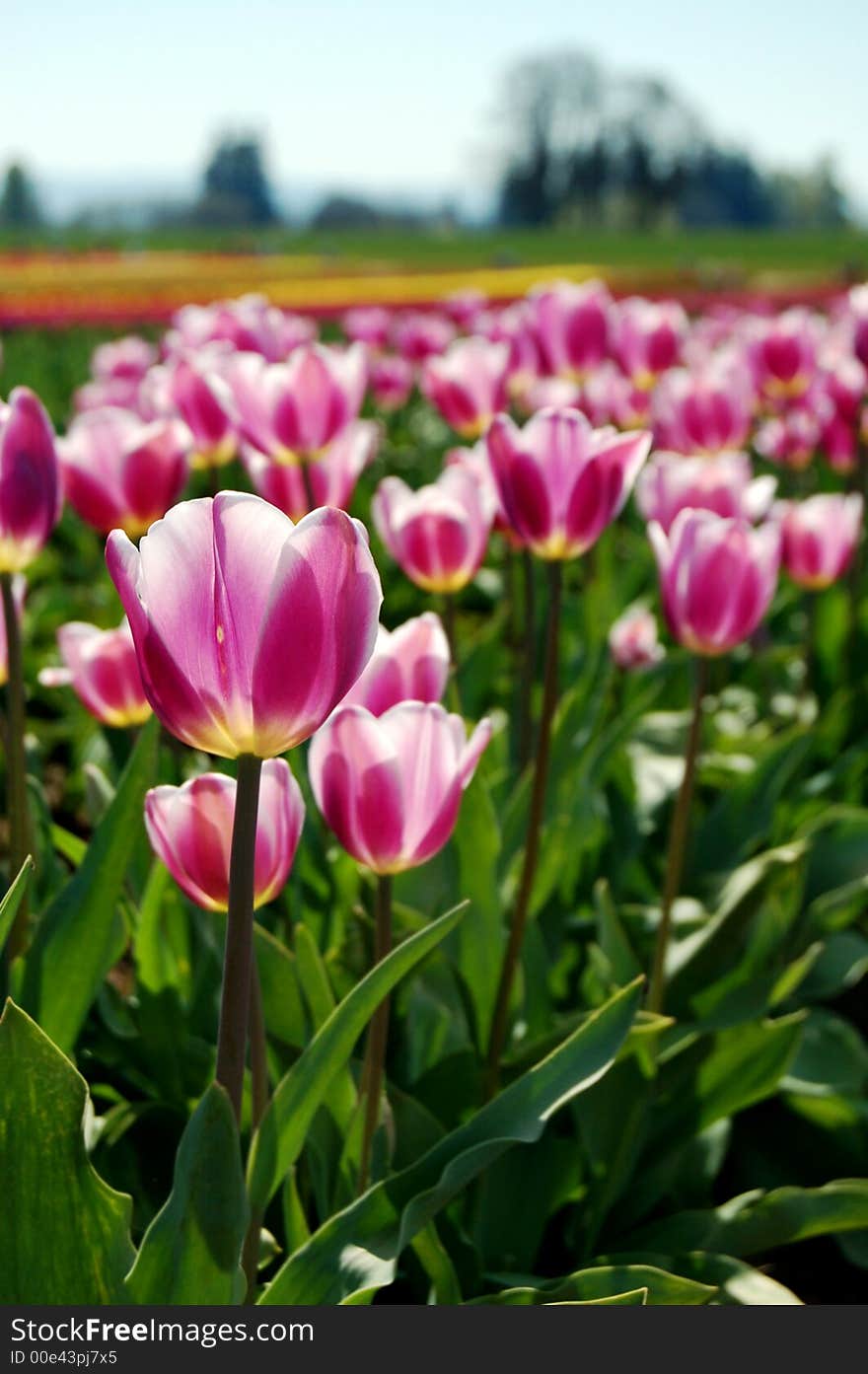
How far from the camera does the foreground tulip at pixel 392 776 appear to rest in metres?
1.21

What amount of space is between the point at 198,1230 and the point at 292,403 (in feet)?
4.09

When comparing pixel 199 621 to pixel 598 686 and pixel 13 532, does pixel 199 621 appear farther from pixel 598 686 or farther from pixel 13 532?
pixel 598 686

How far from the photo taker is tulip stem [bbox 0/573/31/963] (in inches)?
58.9

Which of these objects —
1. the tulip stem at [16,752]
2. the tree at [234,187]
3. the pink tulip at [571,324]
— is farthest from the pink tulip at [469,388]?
the tree at [234,187]

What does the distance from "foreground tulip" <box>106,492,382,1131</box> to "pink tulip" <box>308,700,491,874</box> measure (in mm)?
269

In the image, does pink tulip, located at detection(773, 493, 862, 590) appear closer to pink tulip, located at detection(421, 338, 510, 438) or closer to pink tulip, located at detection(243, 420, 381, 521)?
pink tulip, located at detection(421, 338, 510, 438)

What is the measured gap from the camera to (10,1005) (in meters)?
Result: 1.00

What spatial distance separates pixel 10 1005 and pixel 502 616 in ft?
6.64

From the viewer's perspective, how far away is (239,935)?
1.00 metres

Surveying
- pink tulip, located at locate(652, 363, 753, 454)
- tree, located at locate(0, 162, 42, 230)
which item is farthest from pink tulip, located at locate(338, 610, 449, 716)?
tree, located at locate(0, 162, 42, 230)

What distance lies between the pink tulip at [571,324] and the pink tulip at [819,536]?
0.65 metres

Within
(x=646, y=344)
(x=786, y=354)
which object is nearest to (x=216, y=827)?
(x=646, y=344)

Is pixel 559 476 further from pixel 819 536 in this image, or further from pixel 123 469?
pixel 819 536

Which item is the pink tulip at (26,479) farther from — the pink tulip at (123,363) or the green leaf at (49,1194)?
the pink tulip at (123,363)
